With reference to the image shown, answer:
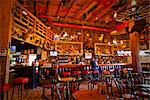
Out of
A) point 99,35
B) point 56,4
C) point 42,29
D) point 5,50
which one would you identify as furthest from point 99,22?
point 5,50

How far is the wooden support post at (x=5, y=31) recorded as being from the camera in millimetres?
4086

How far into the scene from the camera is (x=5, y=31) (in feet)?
13.7

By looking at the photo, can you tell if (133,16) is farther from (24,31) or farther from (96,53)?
(96,53)

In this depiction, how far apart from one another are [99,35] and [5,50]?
941cm

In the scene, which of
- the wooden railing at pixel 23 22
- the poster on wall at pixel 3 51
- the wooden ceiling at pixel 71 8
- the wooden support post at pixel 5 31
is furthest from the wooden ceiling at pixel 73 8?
the poster on wall at pixel 3 51

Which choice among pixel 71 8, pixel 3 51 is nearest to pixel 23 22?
pixel 3 51

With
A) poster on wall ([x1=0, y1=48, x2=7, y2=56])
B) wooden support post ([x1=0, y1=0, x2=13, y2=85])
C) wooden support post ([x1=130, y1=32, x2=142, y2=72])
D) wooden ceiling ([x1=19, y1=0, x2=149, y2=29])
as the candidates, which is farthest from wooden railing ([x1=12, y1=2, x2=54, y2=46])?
wooden support post ([x1=130, y1=32, x2=142, y2=72])

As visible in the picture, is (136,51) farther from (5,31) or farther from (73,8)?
(5,31)

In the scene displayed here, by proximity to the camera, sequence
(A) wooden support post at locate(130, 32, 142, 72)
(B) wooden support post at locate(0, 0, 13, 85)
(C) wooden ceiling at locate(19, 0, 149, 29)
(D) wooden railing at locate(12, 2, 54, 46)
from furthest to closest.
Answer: (C) wooden ceiling at locate(19, 0, 149, 29) → (A) wooden support post at locate(130, 32, 142, 72) → (D) wooden railing at locate(12, 2, 54, 46) → (B) wooden support post at locate(0, 0, 13, 85)

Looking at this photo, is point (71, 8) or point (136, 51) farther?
point (71, 8)

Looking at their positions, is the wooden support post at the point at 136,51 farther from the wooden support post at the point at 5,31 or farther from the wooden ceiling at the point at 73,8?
the wooden support post at the point at 5,31

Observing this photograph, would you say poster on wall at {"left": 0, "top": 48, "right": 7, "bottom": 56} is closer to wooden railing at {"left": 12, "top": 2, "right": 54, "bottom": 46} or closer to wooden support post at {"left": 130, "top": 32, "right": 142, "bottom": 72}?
wooden railing at {"left": 12, "top": 2, "right": 54, "bottom": 46}

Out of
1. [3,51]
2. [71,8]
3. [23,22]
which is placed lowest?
[3,51]

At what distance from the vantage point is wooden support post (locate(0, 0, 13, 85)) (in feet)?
13.4
